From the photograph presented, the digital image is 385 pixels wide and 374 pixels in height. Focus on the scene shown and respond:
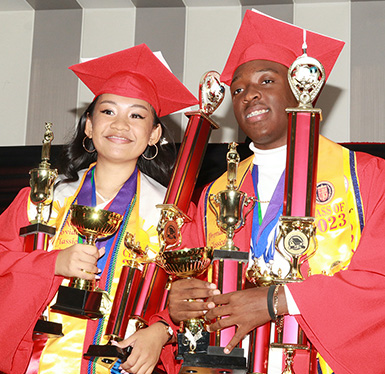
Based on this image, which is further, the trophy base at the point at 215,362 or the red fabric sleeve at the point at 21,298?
the red fabric sleeve at the point at 21,298

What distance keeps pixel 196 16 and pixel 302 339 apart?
313 cm

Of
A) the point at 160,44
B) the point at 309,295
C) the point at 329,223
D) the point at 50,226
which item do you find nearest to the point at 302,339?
the point at 309,295

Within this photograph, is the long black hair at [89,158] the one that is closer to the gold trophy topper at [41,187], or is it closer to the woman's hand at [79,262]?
the gold trophy topper at [41,187]

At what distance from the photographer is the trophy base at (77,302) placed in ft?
9.31

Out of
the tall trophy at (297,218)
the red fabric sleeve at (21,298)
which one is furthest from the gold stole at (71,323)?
the tall trophy at (297,218)

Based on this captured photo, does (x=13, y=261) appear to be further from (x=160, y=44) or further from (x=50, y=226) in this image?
(x=160, y=44)

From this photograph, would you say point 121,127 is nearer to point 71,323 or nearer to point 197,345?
point 71,323

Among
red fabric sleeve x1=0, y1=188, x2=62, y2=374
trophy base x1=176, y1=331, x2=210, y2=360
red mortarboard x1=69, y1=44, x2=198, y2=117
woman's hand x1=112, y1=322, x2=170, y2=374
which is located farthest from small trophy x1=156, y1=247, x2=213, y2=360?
red mortarboard x1=69, y1=44, x2=198, y2=117

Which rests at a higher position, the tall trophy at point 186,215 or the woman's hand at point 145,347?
the tall trophy at point 186,215

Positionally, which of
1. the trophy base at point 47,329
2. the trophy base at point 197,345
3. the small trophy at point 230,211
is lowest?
the trophy base at point 197,345

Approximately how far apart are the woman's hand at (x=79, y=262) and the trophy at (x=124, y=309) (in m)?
0.13

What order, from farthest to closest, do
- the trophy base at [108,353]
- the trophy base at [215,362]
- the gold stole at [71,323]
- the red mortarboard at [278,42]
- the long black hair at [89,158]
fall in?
the long black hair at [89,158], the red mortarboard at [278,42], the gold stole at [71,323], the trophy base at [108,353], the trophy base at [215,362]

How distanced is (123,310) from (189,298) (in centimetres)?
31

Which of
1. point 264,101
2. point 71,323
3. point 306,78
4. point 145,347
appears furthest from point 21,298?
point 306,78
